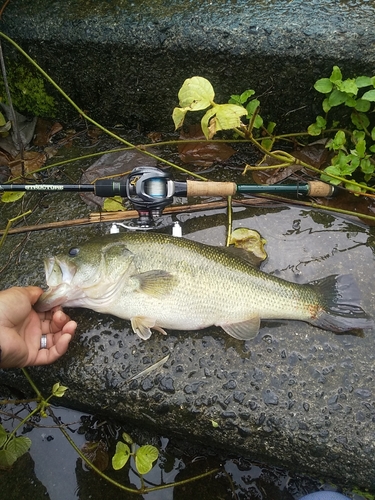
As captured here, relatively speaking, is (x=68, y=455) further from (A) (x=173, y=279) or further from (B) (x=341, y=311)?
(B) (x=341, y=311)

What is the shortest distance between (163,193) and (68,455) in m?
2.03

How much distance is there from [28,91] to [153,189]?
6.61 feet

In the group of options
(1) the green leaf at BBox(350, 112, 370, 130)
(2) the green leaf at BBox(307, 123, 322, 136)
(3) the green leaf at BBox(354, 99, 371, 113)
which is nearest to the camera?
(3) the green leaf at BBox(354, 99, 371, 113)

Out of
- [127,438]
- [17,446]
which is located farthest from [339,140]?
[17,446]

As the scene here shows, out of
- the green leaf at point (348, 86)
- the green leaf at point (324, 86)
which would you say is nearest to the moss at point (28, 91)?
the green leaf at point (324, 86)

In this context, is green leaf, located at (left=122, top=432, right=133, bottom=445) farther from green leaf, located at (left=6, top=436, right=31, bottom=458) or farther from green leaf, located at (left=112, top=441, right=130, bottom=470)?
green leaf, located at (left=6, top=436, right=31, bottom=458)

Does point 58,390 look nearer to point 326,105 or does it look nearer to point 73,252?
point 73,252

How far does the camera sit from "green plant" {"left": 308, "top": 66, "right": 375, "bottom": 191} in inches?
116

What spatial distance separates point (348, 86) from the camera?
293 centimetres

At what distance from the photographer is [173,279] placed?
2709 mm

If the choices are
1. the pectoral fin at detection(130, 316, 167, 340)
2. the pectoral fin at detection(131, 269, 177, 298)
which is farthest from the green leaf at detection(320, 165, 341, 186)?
the pectoral fin at detection(130, 316, 167, 340)

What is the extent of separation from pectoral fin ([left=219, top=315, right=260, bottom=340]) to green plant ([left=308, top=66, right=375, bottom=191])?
1.23m

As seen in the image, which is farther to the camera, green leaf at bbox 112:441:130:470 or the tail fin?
the tail fin

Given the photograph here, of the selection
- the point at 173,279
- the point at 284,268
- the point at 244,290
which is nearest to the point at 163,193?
the point at 173,279
